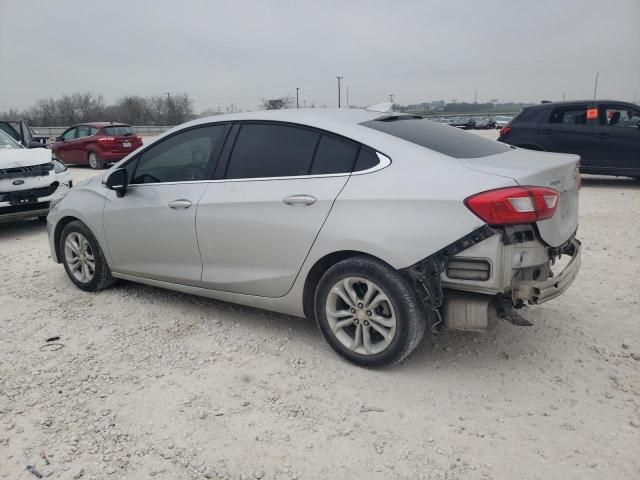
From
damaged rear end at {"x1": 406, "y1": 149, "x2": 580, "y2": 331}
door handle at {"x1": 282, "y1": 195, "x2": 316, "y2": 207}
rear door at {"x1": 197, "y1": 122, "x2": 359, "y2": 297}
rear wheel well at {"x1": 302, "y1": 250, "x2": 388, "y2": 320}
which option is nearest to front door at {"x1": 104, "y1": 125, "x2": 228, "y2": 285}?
rear door at {"x1": 197, "y1": 122, "x2": 359, "y2": 297}

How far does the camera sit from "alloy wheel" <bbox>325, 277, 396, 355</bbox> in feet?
9.72

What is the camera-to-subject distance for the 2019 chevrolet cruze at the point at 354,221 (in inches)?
106

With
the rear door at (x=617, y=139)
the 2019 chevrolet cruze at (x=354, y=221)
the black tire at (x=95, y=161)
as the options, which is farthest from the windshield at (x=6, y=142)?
the rear door at (x=617, y=139)

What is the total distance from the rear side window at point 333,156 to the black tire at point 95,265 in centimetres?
240

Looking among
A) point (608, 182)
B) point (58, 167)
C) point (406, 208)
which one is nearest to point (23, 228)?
point (58, 167)

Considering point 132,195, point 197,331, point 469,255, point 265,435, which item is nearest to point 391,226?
point 469,255

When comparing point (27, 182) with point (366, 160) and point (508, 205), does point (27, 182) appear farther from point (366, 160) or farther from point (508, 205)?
point (508, 205)

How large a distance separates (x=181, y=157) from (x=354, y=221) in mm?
1742

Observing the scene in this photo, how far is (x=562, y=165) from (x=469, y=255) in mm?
932

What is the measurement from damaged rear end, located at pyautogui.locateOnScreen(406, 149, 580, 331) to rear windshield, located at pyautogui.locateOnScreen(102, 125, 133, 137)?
50.2ft

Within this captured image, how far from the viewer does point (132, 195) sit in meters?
4.11

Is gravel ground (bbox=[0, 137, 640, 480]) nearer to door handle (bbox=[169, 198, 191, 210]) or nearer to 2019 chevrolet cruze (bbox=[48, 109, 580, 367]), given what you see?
2019 chevrolet cruze (bbox=[48, 109, 580, 367])

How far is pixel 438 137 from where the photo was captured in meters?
3.33

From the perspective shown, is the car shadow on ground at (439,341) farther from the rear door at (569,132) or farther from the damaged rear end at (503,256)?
the rear door at (569,132)
